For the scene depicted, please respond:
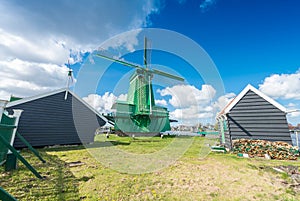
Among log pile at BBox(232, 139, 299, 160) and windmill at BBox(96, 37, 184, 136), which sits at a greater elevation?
windmill at BBox(96, 37, 184, 136)

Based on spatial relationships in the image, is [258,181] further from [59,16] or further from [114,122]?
[114,122]

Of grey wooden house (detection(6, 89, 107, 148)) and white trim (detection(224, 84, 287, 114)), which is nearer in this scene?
white trim (detection(224, 84, 287, 114))

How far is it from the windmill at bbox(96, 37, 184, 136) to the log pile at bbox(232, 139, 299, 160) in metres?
13.5

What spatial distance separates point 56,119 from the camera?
8.72 meters

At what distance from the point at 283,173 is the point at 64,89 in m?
11.3

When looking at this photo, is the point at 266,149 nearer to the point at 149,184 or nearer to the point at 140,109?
the point at 149,184

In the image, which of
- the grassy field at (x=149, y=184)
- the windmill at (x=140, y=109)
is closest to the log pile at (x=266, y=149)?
the grassy field at (x=149, y=184)

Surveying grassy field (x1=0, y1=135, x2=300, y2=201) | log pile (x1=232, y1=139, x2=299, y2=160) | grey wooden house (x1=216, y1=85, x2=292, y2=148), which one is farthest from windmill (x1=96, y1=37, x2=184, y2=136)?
grassy field (x1=0, y1=135, x2=300, y2=201)

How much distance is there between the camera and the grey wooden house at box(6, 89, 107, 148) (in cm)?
771

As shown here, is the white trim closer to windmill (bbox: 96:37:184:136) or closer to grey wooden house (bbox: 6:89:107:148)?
grey wooden house (bbox: 6:89:107:148)

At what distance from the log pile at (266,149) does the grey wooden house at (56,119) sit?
8.90 m

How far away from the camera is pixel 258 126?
6.68m

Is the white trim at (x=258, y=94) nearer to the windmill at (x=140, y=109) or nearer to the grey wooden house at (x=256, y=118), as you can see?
the grey wooden house at (x=256, y=118)

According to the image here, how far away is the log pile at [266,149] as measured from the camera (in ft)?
18.9
